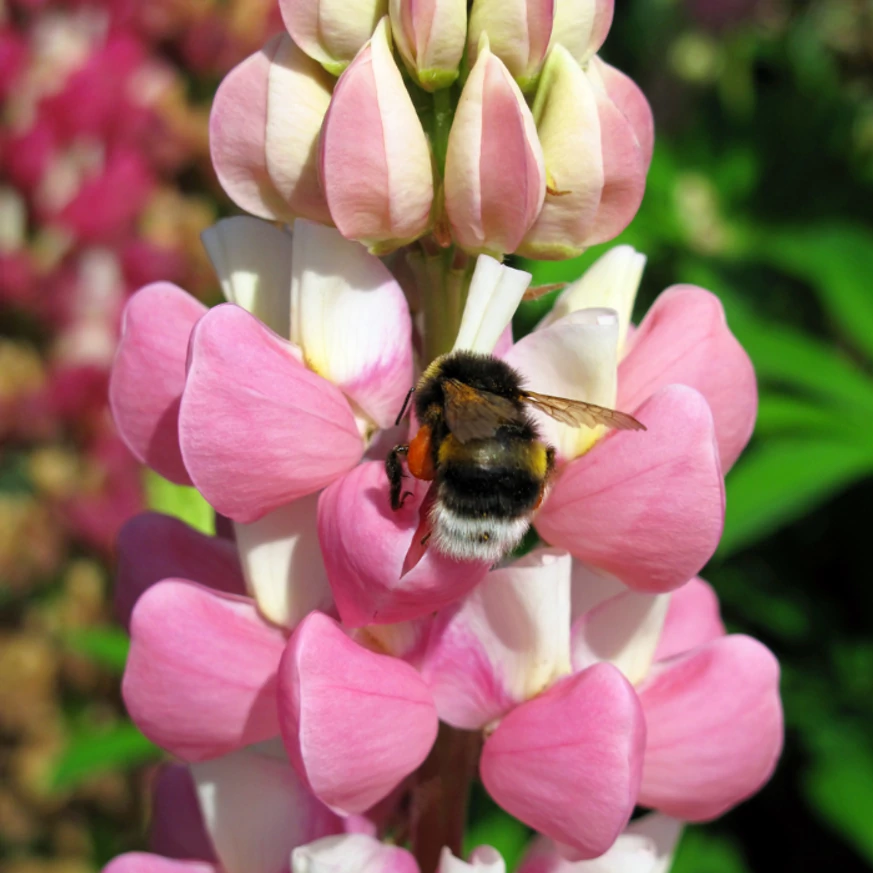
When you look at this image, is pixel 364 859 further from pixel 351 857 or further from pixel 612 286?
pixel 612 286

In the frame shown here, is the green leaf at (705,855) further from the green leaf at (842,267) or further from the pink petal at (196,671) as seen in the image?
the pink petal at (196,671)

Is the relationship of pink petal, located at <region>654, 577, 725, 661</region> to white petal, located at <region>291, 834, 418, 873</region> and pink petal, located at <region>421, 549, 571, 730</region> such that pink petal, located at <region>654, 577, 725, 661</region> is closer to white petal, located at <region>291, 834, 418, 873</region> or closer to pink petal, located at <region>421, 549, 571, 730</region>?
pink petal, located at <region>421, 549, 571, 730</region>

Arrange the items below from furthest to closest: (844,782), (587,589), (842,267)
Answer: (842,267)
(844,782)
(587,589)

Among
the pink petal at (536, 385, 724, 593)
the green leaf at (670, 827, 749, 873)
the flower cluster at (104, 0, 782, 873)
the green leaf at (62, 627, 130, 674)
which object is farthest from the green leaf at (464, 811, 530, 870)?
the pink petal at (536, 385, 724, 593)

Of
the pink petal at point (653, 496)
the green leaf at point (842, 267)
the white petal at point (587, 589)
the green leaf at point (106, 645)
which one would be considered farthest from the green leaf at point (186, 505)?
the green leaf at point (842, 267)

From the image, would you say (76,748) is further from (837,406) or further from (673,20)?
(673,20)

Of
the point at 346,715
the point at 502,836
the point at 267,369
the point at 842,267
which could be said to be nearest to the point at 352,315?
the point at 267,369
